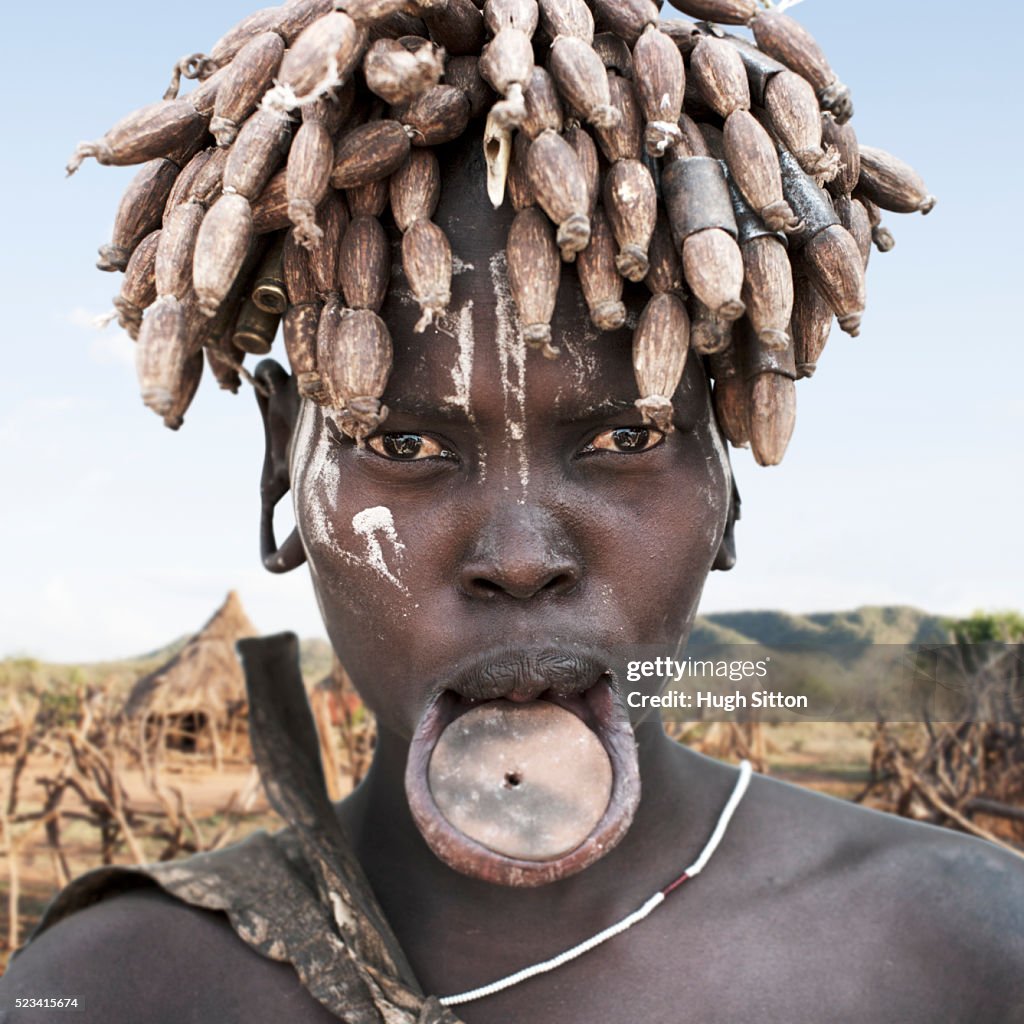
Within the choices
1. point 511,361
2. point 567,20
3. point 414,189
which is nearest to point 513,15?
point 567,20

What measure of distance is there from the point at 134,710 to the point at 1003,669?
6.54 meters

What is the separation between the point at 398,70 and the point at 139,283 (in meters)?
0.53

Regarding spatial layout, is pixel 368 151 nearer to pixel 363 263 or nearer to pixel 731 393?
pixel 363 263

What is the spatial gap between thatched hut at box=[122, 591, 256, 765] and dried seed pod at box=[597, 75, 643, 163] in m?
8.90

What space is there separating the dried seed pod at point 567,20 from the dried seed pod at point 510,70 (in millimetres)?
66

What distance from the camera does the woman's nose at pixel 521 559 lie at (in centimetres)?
173

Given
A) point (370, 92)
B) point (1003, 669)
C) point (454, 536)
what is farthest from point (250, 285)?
point (1003, 669)

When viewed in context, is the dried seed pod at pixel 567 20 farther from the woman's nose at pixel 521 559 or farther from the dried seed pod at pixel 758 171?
the woman's nose at pixel 521 559

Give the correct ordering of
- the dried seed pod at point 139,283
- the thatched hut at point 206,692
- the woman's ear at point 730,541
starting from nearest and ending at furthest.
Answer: the dried seed pod at point 139,283 < the woman's ear at point 730,541 < the thatched hut at point 206,692

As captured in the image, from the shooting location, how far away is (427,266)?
1719 mm

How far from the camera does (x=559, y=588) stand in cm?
180

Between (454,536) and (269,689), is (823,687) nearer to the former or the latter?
(454,536)

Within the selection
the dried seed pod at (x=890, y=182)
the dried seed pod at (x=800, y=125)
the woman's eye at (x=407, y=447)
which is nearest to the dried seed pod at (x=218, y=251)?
the woman's eye at (x=407, y=447)

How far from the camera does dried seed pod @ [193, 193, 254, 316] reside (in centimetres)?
166
